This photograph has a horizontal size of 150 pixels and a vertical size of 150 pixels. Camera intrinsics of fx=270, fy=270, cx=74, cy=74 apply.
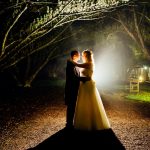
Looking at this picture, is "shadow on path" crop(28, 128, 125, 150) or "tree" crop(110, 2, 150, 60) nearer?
"shadow on path" crop(28, 128, 125, 150)

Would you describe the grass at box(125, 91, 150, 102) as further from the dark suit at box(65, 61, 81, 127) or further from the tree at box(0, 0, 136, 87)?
the dark suit at box(65, 61, 81, 127)

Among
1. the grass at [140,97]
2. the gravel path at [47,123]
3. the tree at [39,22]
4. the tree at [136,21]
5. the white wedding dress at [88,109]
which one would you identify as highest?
the tree at [136,21]

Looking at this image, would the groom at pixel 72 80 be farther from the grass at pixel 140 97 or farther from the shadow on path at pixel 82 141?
the grass at pixel 140 97

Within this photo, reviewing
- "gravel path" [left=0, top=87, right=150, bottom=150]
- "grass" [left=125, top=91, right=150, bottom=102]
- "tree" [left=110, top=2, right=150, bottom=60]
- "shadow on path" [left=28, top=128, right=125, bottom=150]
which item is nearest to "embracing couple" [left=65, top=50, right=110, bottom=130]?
"shadow on path" [left=28, top=128, right=125, bottom=150]

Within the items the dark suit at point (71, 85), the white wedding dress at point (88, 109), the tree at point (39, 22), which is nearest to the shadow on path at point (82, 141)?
the white wedding dress at point (88, 109)

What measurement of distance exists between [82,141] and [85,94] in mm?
1444

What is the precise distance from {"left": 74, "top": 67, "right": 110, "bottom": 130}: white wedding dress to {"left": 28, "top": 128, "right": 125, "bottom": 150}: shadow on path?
20 centimetres

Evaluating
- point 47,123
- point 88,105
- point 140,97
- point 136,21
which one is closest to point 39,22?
point 47,123

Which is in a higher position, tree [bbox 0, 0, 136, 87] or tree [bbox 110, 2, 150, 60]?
tree [bbox 110, 2, 150, 60]

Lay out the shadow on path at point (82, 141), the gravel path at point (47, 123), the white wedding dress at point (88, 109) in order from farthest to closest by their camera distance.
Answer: the white wedding dress at point (88, 109) < the gravel path at point (47, 123) < the shadow on path at point (82, 141)

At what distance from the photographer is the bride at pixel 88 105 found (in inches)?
301

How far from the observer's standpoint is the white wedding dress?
7.61 meters

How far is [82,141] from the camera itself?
689cm

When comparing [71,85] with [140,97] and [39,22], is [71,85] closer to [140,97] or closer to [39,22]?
[39,22]
